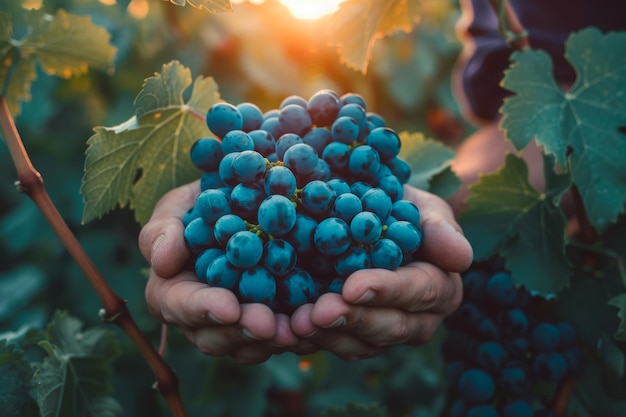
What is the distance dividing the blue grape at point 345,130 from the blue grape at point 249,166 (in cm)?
17

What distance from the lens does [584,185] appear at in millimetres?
1040

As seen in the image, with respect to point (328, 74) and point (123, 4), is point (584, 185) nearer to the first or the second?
point (123, 4)

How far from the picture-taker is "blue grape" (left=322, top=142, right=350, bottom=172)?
92 cm

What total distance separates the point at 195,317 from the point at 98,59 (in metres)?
0.78

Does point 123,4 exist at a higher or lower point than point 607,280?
higher

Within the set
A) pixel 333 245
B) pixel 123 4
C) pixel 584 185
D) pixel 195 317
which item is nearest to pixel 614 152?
pixel 584 185

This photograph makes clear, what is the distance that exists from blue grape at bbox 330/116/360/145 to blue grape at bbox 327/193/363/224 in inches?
5.3

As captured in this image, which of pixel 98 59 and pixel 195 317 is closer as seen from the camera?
pixel 195 317

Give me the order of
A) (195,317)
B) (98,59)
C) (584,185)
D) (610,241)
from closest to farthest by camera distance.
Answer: (195,317)
(584,185)
(610,241)
(98,59)

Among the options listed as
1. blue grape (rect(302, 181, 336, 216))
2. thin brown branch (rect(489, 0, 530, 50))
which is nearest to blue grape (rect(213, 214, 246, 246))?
blue grape (rect(302, 181, 336, 216))

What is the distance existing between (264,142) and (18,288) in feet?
5.63

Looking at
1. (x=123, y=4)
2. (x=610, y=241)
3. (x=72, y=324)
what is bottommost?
(x=610, y=241)

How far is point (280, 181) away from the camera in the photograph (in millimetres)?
817

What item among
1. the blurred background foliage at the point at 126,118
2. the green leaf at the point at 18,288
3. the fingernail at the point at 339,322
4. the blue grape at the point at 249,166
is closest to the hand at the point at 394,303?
the fingernail at the point at 339,322
